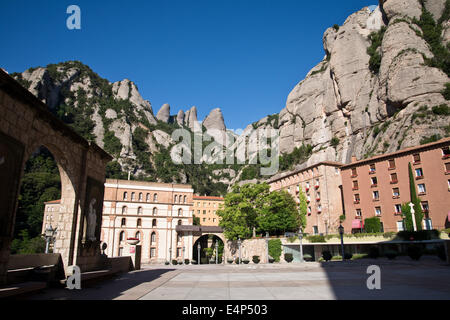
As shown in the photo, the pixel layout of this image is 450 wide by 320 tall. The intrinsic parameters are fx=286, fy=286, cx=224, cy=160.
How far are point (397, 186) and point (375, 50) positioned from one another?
50419 mm

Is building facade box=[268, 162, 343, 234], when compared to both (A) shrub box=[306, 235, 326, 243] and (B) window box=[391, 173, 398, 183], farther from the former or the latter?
(B) window box=[391, 173, 398, 183]

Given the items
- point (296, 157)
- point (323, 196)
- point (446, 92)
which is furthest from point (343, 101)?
point (323, 196)

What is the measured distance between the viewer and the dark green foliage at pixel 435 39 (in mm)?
60781

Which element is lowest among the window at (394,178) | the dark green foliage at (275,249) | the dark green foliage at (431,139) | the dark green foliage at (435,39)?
the dark green foliage at (275,249)

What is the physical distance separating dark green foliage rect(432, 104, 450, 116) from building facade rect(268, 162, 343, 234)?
19553mm

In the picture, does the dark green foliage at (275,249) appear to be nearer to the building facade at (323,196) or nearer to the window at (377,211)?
the building facade at (323,196)

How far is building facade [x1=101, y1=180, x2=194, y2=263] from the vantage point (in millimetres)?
59656

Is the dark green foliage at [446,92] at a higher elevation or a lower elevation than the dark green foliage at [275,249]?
higher

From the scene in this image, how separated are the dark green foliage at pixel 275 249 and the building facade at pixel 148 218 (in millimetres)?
19161

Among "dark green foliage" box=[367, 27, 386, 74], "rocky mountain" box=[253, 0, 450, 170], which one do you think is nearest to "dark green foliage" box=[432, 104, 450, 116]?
"rocky mountain" box=[253, 0, 450, 170]

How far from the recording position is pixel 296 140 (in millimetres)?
96062

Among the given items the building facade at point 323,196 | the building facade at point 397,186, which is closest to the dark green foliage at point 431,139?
the building facade at point 397,186

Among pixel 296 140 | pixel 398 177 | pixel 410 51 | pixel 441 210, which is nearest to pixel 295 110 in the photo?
pixel 296 140
